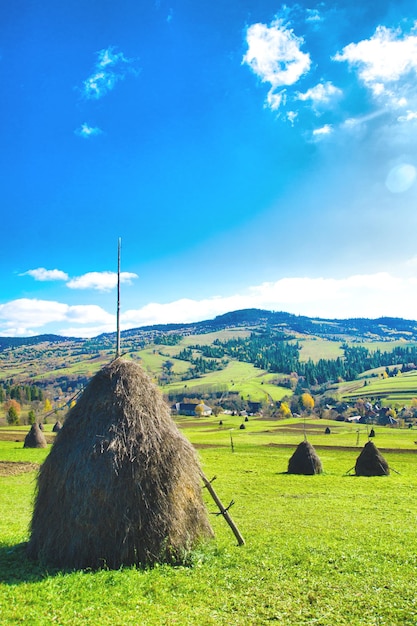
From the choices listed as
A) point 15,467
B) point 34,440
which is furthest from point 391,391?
point 15,467

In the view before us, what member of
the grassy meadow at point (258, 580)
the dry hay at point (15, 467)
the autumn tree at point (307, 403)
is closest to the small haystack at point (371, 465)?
the grassy meadow at point (258, 580)

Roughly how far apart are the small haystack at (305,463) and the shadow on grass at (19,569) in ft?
94.2

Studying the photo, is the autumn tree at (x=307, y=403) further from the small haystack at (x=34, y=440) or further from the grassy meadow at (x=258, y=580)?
the grassy meadow at (x=258, y=580)

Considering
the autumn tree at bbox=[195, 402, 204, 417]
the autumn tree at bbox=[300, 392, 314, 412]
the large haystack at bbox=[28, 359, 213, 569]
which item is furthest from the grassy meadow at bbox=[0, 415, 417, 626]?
the autumn tree at bbox=[300, 392, 314, 412]

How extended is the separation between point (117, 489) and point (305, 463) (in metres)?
28.9

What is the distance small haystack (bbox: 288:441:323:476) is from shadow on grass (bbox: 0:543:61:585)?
28704mm

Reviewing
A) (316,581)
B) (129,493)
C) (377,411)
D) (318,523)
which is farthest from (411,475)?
(377,411)

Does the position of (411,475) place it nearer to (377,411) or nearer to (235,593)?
(235,593)

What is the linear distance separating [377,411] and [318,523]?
145 metres

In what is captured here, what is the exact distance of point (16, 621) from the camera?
826 centimetres

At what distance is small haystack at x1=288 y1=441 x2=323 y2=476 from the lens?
122 ft

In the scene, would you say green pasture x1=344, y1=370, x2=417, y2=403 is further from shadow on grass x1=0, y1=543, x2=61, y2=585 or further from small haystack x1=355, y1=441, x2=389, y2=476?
shadow on grass x1=0, y1=543, x2=61, y2=585

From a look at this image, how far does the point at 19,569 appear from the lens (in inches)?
447

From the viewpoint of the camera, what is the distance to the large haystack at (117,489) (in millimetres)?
11836
